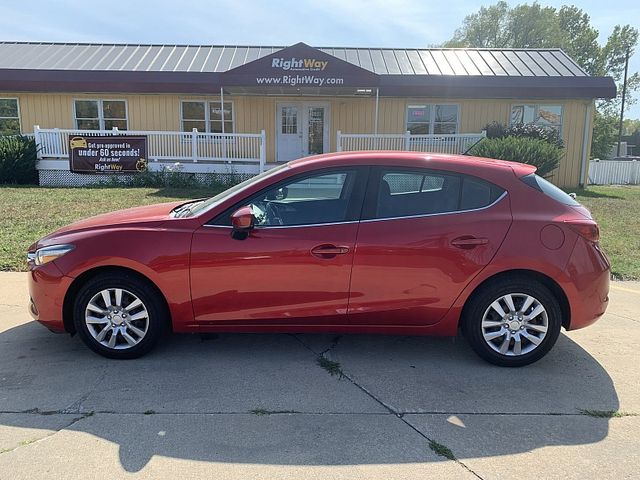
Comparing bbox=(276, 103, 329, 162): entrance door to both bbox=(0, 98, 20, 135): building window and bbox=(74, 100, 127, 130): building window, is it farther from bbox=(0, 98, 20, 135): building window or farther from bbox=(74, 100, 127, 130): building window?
bbox=(0, 98, 20, 135): building window

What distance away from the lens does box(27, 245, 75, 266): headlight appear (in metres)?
3.98

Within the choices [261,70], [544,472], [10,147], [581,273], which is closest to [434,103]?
[261,70]

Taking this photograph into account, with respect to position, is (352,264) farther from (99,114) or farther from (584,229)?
(99,114)

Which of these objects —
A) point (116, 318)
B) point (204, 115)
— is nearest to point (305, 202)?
point (116, 318)

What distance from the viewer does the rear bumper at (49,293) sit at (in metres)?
3.98

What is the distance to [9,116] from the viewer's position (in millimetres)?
18078

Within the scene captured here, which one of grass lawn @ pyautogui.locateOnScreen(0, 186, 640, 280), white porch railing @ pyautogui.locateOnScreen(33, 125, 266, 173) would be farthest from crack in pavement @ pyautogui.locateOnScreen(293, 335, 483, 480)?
white porch railing @ pyautogui.locateOnScreen(33, 125, 266, 173)

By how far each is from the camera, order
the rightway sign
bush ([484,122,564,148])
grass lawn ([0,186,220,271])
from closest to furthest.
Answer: grass lawn ([0,186,220,271]) < the rightway sign < bush ([484,122,564,148])

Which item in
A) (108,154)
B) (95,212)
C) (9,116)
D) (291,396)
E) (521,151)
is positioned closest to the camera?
(291,396)

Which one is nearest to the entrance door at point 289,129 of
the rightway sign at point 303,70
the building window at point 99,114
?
the rightway sign at point 303,70

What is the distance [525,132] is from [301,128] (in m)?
7.50

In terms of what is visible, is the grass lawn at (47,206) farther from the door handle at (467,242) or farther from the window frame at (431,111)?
the window frame at (431,111)

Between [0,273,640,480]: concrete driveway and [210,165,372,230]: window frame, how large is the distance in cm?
111

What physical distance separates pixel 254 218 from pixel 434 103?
15112 mm
